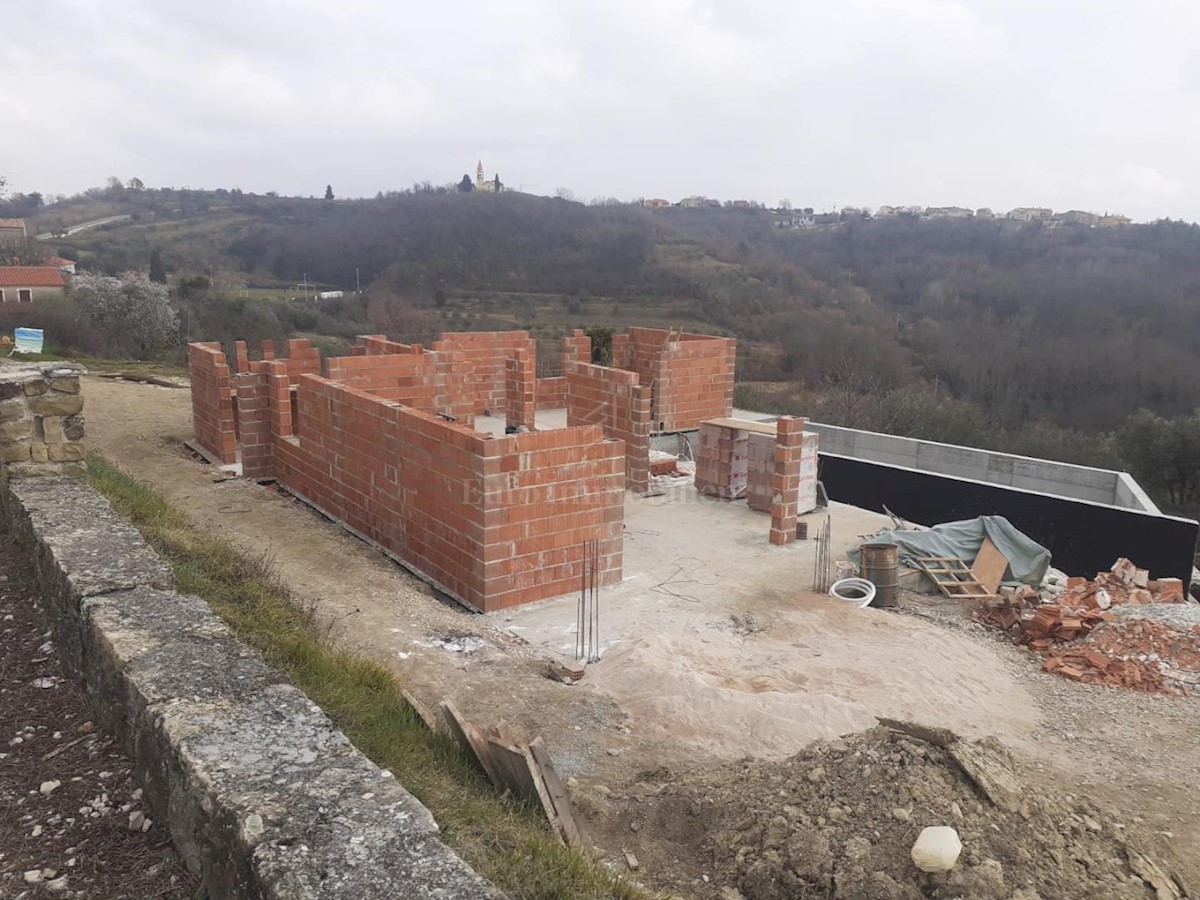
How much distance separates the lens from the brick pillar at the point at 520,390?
49.1 ft

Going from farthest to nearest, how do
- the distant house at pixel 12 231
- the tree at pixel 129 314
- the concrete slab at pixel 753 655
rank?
the distant house at pixel 12 231 → the tree at pixel 129 314 → the concrete slab at pixel 753 655

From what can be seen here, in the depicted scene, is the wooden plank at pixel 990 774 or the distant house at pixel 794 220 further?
the distant house at pixel 794 220

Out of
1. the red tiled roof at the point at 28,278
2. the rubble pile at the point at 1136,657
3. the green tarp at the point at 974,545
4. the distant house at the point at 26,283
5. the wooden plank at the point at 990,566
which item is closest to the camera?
the rubble pile at the point at 1136,657

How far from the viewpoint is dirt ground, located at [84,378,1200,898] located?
5.28 metres

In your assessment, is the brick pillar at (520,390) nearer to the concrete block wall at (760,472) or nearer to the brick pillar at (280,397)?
the concrete block wall at (760,472)

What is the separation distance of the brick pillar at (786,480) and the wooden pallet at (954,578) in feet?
5.33

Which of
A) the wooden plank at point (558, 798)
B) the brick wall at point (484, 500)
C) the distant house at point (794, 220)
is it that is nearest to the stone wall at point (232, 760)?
the wooden plank at point (558, 798)

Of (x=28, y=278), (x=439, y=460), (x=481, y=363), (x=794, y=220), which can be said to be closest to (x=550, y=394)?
(x=481, y=363)

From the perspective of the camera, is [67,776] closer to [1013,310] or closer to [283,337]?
[283,337]

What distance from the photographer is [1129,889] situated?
4137 millimetres

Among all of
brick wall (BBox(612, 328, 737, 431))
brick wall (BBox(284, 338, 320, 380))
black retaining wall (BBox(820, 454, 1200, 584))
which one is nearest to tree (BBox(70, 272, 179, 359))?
brick wall (BBox(284, 338, 320, 380))

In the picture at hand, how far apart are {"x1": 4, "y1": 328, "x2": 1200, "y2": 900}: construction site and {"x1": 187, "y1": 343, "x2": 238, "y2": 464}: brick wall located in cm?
6

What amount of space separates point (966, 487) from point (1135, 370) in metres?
33.1

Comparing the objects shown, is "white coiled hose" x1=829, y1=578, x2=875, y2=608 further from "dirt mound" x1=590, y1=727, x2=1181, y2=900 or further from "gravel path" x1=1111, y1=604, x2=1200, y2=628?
"dirt mound" x1=590, y1=727, x2=1181, y2=900
